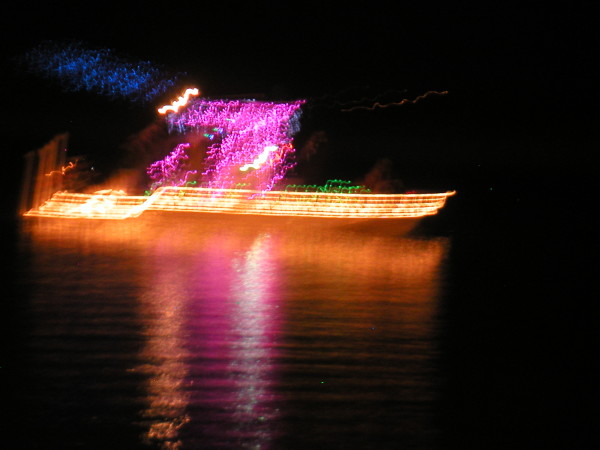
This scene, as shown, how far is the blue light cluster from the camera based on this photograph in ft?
24.3

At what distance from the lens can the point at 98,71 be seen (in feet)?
24.8

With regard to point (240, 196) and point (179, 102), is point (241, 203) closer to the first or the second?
point (240, 196)

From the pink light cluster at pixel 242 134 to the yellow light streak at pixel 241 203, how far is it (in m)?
0.19

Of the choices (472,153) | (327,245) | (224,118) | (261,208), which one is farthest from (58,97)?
→ (472,153)

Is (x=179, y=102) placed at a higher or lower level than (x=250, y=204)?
higher

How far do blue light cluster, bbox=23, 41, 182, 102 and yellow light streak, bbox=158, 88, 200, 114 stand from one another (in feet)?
0.69

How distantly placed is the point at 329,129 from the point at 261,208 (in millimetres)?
1556

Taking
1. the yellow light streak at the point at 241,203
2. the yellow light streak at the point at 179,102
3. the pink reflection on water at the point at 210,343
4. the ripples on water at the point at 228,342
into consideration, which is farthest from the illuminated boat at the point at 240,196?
the pink reflection on water at the point at 210,343

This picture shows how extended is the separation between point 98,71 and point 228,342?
5076 millimetres

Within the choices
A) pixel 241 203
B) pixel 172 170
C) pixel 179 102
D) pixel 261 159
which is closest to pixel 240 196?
pixel 241 203

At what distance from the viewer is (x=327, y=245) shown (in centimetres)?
557

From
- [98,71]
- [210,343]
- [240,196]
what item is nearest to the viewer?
[210,343]

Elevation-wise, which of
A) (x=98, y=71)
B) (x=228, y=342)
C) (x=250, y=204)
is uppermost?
(x=98, y=71)

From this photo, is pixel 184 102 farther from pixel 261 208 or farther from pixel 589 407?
pixel 589 407
